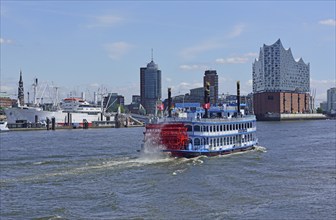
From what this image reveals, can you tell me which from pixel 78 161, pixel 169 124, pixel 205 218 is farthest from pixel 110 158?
pixel 205 218

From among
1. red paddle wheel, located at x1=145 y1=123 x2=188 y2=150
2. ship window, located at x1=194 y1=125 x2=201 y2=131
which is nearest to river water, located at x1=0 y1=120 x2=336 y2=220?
red paddle wheel, located at x1=145 y1=123 x2=188 y2=150

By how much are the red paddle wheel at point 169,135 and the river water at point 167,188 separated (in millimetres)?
1956

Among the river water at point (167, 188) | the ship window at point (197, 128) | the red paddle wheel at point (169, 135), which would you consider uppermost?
the ship window at point (197, 128)

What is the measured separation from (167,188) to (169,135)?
60.6 ft

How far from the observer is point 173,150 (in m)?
63.0

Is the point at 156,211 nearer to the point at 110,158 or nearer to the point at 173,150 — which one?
the point at 173,150

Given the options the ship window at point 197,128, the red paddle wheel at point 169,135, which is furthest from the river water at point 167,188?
the ship window at point 197,128

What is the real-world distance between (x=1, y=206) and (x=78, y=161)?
26.0 metres

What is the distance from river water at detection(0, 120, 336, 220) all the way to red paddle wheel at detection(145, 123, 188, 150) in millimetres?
1956

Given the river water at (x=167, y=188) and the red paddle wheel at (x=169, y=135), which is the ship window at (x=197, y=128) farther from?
the river water at (x=167, y=188)

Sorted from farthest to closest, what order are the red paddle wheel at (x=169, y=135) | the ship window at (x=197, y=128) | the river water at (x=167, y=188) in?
the ship window at (x=197, y=128)
the red paddle wheel at (x=169, y=135)
the river water at (x=167, y=188)

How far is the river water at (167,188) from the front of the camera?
3588cm

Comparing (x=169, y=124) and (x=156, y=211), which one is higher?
(x=169, y=124)

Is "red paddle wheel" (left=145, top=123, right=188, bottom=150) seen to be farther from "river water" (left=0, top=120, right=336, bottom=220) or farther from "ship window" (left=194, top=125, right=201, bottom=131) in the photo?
"river water" (left=0, top=120, right=336, bottom=220)
